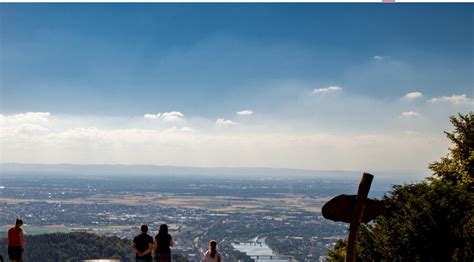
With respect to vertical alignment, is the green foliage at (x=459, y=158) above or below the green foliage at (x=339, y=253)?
above

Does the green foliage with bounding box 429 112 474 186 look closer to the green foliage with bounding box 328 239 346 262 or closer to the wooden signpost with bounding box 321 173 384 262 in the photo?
the green foliage with bounding box 328 239 346 262

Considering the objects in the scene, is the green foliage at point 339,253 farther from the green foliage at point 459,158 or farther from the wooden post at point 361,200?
the wooden post at point 361,200

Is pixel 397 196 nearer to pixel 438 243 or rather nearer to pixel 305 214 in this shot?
pixel 438 243

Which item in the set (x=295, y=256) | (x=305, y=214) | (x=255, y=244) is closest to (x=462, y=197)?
(x=295, y=256)

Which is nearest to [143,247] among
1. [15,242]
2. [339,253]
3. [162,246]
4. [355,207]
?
[162,246]

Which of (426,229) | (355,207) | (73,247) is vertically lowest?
(73,247)

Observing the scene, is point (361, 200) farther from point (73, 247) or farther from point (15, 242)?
point (73, 247)

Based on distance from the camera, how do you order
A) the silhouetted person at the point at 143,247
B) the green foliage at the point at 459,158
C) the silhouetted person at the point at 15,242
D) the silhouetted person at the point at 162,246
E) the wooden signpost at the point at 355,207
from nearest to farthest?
the wooden signpost at the point at 355,207, the silhouetted person at the point at 143,247, the silhouetted person at the point at 162,246, the silhouetted person at the point at 15,242, the green foliage at the point at 459,158

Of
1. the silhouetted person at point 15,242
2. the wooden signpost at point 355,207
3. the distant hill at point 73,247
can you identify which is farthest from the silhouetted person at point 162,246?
the distant hill at point 73,247

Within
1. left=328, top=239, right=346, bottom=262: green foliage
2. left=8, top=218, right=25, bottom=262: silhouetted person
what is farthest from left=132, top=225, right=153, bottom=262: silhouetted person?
left=328, top=239, right=346, bottom=262: green foliage

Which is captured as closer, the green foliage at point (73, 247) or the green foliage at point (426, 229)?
the green foliage at point (426, 229)
